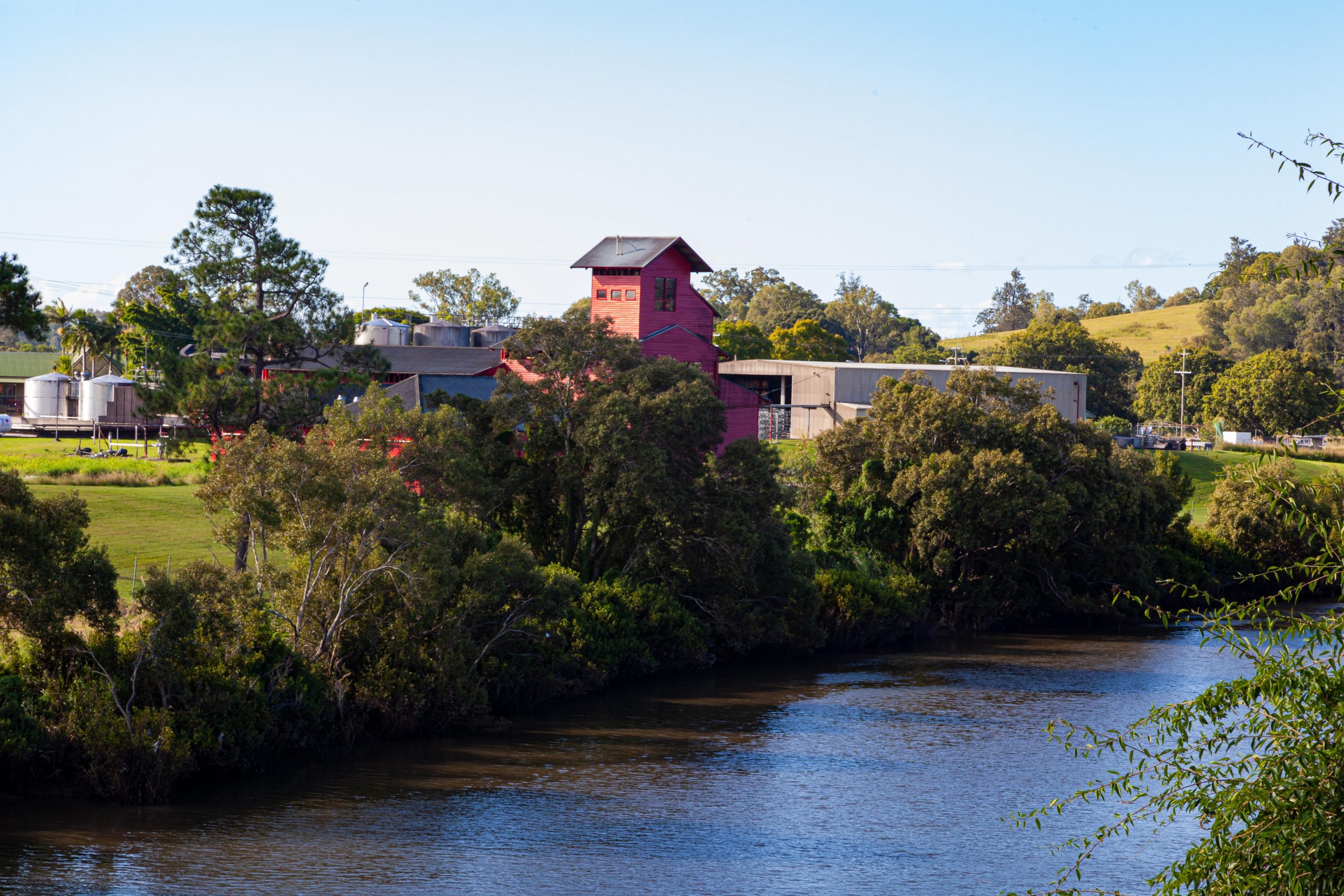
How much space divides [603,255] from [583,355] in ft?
84.6

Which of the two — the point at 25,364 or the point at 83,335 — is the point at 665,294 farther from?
Answer: the point at 25,364

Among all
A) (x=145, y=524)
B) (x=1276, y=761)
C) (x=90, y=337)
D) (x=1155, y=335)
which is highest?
(x=1155, y=335)

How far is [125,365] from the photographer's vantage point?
109m

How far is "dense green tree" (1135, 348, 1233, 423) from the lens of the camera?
12319 centimetres

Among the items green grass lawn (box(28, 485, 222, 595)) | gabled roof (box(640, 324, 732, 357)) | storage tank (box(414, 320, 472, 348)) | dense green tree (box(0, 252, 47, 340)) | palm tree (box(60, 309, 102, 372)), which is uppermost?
palm tree (box(60, 309, 102, 372))

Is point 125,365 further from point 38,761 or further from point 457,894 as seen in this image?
point 457,894

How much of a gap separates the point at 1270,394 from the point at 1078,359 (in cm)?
2588

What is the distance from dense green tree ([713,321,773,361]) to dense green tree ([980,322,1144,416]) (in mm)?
27206

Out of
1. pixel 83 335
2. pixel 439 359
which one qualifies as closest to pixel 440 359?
pixel 439 359

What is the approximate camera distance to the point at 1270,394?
10944 centimetres

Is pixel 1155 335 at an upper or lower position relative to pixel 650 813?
upper

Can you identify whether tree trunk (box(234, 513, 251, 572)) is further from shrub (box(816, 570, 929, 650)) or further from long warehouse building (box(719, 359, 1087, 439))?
long warehouse building (box(719, 359, 1087, 439))

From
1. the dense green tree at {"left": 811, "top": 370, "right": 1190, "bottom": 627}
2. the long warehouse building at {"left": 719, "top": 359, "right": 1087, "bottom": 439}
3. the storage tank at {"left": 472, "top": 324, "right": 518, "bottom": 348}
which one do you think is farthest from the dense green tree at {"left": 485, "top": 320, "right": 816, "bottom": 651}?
the storage tank at {"left": 472, "top": 324, "right": 518, "bottom": 348}

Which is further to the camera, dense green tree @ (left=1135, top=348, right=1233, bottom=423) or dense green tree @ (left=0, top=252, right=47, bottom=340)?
dense green tree @ (left=1135, top=348, right=1233, bottom=423)
